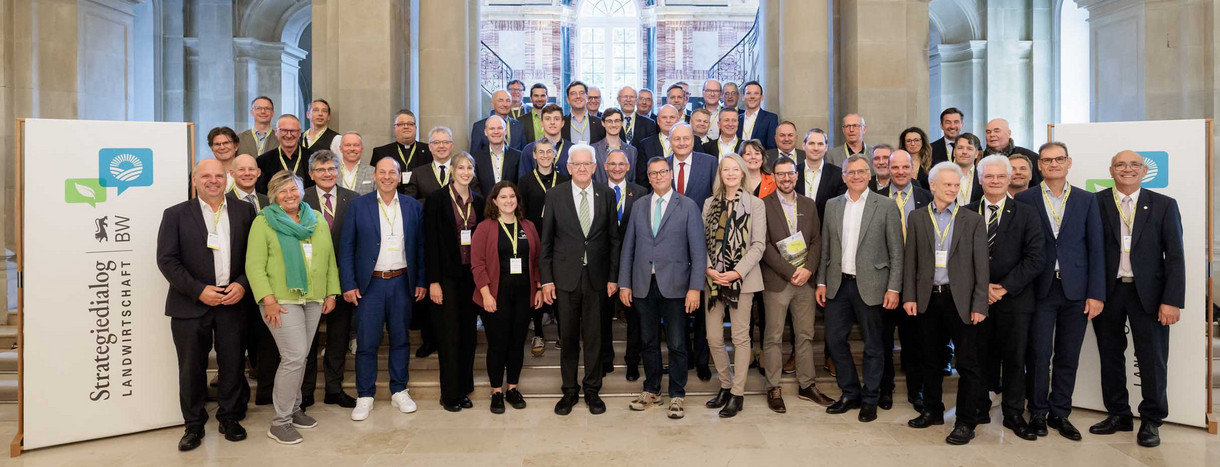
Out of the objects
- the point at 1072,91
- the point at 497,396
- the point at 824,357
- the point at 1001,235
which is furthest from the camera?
the point at 1072,91

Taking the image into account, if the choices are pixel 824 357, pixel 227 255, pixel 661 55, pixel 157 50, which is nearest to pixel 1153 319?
pixel 824 357

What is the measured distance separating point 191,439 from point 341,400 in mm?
1004

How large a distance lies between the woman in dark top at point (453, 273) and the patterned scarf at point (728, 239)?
1.62 meters

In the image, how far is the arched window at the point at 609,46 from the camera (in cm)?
2278

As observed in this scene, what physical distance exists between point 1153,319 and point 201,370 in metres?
5.75

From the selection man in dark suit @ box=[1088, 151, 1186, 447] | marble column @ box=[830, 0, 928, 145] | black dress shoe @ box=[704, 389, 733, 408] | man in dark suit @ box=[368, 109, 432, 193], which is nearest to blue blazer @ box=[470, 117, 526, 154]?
man in dark suit @ box=[368, 109, 432, 193]

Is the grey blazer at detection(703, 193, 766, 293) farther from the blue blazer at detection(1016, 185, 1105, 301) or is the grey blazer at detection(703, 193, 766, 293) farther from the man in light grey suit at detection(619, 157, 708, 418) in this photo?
the blue blazer at detection(1016, 185, 1105, 301)

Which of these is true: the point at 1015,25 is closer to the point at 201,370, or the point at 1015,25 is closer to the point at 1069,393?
the point at 1069,393

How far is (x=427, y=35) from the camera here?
24.8 feet

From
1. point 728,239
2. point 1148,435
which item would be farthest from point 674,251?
point 1148,435

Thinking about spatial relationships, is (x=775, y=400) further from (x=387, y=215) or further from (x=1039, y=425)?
(x=387, y=215)

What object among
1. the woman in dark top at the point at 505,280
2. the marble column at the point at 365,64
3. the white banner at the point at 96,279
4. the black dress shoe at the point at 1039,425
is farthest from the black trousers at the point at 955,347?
the marble column at the point at 365,64

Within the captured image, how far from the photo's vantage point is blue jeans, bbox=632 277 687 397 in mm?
4926

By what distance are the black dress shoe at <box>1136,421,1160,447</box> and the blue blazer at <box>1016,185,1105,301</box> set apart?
2.62ft
